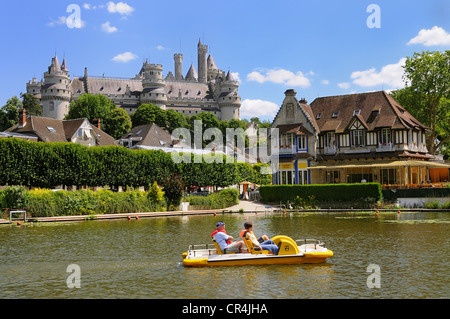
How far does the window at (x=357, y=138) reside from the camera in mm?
55688

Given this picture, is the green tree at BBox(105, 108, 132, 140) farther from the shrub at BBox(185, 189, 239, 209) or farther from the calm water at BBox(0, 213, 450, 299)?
the calm water at BBox(0, 213, 450, 299)

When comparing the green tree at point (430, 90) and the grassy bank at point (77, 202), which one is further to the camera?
the green tree at point (430, 90)

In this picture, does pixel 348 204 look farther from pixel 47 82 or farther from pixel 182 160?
pixel 47 82

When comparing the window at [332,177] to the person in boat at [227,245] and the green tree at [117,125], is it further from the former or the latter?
the green tree at [117,125]

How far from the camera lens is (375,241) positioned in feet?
79.6

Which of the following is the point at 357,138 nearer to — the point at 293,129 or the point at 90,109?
the point at 293,129

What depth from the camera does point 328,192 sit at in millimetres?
49312

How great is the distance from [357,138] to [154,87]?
11766 centimetres

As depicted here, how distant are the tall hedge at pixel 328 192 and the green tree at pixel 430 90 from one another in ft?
69.0

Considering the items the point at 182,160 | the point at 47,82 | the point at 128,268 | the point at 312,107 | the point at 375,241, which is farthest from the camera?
the point at 47,82

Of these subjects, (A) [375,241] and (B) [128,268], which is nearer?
(B) [128,268]

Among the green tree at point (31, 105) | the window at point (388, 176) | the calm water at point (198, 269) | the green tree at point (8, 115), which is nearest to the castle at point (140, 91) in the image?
the green tree at point (31, 105)

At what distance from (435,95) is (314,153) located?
758 inches

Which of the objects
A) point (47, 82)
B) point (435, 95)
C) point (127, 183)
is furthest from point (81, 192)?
point (47, 82)
